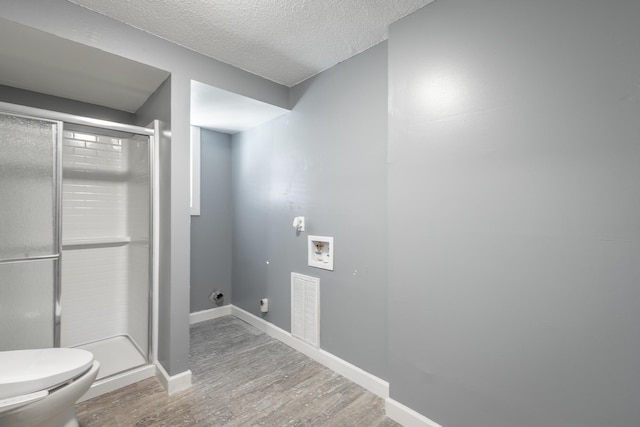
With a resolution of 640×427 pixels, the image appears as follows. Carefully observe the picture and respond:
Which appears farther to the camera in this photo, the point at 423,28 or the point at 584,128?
the point at 423,28

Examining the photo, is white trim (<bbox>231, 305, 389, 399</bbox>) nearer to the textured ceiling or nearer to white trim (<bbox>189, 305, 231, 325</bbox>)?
white trim (<bbox>189, 305, 231, 325</bbox>)

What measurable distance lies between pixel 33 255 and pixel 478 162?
2447 mm

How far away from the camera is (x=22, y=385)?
3.81 ft

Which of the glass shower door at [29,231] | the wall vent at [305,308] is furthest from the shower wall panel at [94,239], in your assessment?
the wall vent at [305,308]

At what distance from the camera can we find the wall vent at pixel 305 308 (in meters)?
2.27

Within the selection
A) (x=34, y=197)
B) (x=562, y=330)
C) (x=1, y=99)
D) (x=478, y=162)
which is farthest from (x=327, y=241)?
(x=1, y=99)

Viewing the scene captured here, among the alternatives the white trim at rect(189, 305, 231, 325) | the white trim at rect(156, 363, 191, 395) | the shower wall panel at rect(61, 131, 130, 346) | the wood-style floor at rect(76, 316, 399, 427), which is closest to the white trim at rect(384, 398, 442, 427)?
the wood-style floor at rect(76, 316, 399, 427)

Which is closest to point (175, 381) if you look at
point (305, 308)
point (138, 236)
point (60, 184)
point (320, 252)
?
point (305, 308)

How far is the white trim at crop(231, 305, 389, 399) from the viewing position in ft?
6.09

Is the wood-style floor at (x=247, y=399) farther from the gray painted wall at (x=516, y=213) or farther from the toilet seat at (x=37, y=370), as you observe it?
the toilet seat at (x=37, y=370)

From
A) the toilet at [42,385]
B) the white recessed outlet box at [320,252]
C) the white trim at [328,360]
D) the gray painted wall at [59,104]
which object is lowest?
the white trim at [328,360]

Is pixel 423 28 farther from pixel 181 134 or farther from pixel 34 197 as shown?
pixel 34 197

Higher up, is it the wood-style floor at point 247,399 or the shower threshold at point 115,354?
the shower threshold at point 115,354

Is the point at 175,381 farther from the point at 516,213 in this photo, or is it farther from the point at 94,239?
the point at 516,213
